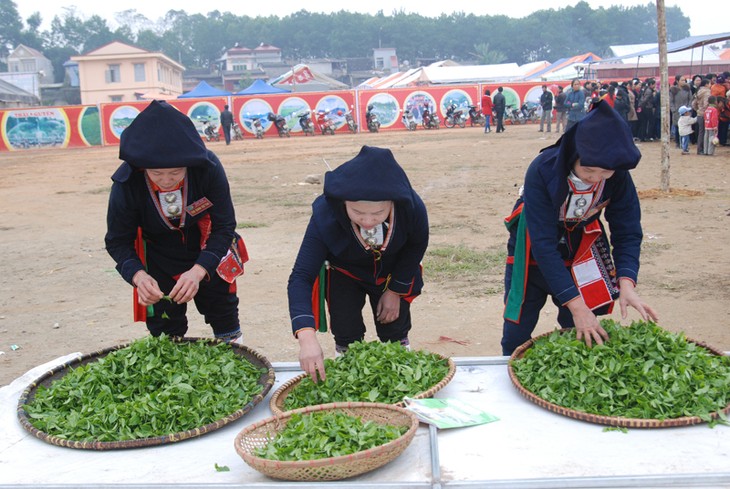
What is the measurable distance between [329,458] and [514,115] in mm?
27969

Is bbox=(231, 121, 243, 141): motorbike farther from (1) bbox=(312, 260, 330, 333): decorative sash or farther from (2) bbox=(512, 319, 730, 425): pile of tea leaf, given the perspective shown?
(2) bbox=(512, 319, 730, 425): pile of tea leaf

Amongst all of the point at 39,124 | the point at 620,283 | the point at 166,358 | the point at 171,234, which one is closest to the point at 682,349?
the point at 620,283

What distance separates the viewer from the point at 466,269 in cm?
636

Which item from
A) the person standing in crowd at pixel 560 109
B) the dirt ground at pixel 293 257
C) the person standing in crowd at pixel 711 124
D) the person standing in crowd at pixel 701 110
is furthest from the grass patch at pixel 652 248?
the person standing in crowd at pixel 560 109

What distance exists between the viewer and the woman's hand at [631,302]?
8.87 ft

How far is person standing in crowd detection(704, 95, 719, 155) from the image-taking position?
13.6 metres

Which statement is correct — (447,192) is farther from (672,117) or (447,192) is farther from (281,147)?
(281,147)

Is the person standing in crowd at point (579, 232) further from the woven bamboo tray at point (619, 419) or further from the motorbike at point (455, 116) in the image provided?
the motorbike at point (455, 116)

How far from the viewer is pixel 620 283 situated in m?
2.86

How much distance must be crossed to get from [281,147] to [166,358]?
794 inches

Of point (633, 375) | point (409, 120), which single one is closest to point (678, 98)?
point (409, 120)

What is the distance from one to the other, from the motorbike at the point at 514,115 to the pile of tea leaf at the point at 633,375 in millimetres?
26891

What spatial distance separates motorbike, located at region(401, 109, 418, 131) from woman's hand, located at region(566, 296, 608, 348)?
26.7m

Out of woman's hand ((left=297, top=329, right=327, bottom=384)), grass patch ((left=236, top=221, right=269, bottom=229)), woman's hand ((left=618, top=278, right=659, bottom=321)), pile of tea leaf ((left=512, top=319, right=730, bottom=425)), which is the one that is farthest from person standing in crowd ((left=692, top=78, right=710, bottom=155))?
woman's hand ((left=297, top=329, right=327, bottom=384))
